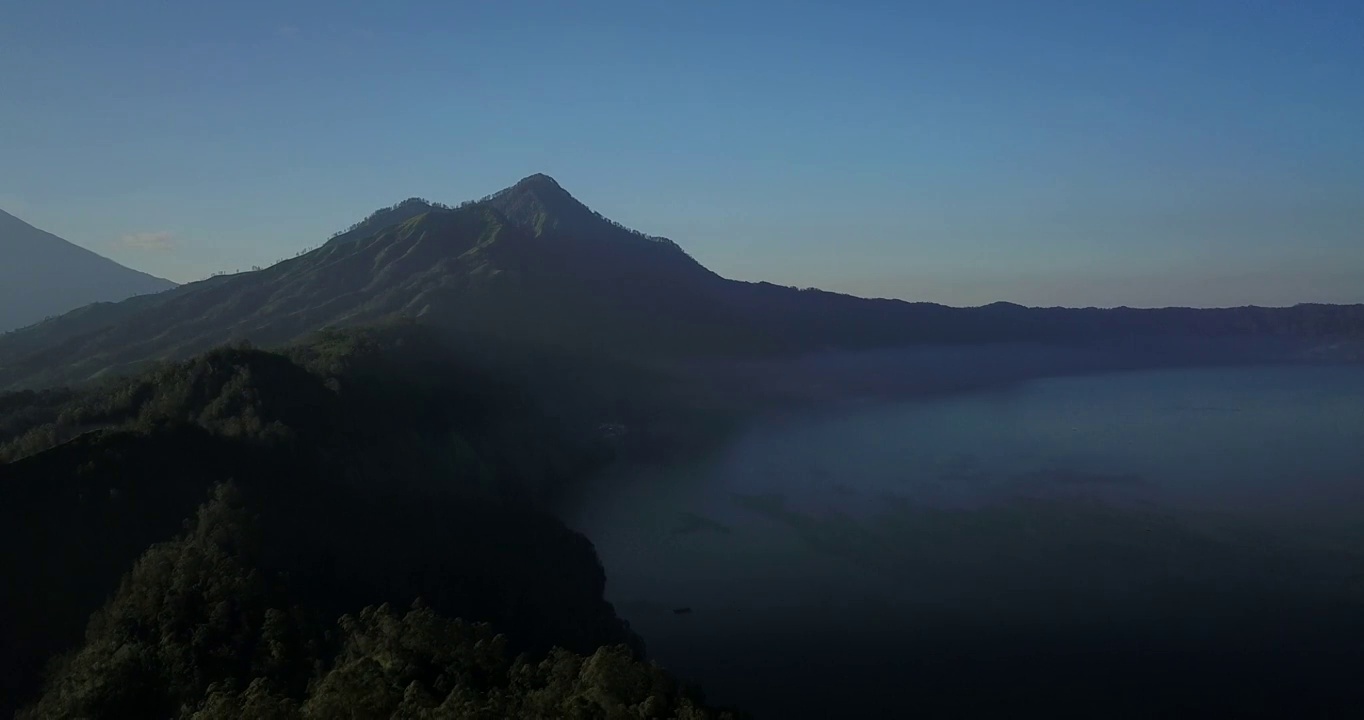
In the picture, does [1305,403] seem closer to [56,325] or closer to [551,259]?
[551,259]

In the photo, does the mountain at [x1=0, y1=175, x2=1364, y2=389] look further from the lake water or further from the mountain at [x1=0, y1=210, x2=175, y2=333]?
the mountain at [x1=0, y1=210, x2=175, y2=333]

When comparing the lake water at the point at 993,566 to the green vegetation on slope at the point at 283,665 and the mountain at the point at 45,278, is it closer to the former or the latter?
the green vegetation on slope at the point at 283,665

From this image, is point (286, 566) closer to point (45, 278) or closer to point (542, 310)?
point (542, 310)

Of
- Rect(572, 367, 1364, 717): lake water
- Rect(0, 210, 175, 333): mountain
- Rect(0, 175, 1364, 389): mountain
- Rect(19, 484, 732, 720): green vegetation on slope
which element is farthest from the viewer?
Rect(0, 210, 175, 333): mountain

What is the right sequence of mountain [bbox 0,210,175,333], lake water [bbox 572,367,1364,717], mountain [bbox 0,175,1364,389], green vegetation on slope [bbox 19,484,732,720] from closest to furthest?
green vegetation on slope [bbox 19,484,732,720]
lake water [bbox 572,367,1364,717]
mountain [bbox 0,175,1364,389]
mountain [bbox 0,210,175,333]

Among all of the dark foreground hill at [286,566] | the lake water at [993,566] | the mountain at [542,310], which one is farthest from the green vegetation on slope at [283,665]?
the mountain at [542,310]

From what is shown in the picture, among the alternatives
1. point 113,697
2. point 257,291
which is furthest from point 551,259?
point 113,697

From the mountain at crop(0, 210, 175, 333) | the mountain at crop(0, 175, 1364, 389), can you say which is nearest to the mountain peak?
the mountain at crop(0, 175, 1364, 389)

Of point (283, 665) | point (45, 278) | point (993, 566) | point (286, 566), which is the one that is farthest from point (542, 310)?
point (45, 278)
